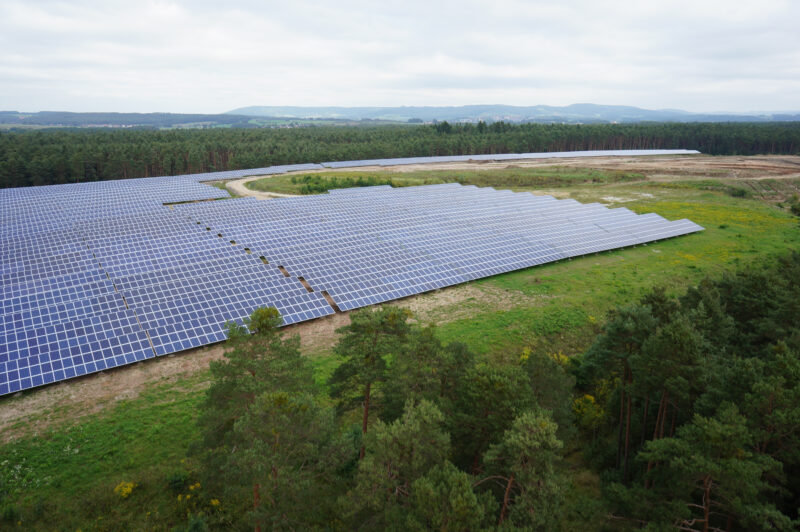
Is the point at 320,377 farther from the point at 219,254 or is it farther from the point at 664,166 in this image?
the point at 664,166

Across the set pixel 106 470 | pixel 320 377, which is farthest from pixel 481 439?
pixel 106 470

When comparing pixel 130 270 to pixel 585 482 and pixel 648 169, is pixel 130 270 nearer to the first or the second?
pixel 585 482

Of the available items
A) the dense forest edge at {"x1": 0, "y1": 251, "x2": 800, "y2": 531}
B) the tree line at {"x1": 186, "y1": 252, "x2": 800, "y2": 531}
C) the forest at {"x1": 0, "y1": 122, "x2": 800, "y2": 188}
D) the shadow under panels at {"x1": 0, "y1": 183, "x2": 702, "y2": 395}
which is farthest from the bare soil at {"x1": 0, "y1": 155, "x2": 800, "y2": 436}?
the forest at {"x1": 0, "y1": 122, "x2": 800, "y2": 188}

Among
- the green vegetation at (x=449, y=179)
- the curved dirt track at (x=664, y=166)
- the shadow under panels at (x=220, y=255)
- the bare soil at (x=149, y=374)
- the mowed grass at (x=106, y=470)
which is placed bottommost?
the mowed grass at (x=106, y=470)

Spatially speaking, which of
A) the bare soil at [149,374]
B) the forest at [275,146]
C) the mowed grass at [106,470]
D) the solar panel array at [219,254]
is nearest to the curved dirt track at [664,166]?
the forest at [275,146]

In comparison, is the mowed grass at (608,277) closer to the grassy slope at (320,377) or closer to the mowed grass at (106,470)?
the grassy slope at (320,377)

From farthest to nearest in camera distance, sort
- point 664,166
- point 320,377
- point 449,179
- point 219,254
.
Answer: point 664,166 < point 449,179 < point 219,254 < point 320,377

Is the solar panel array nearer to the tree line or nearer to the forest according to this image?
the tree line
